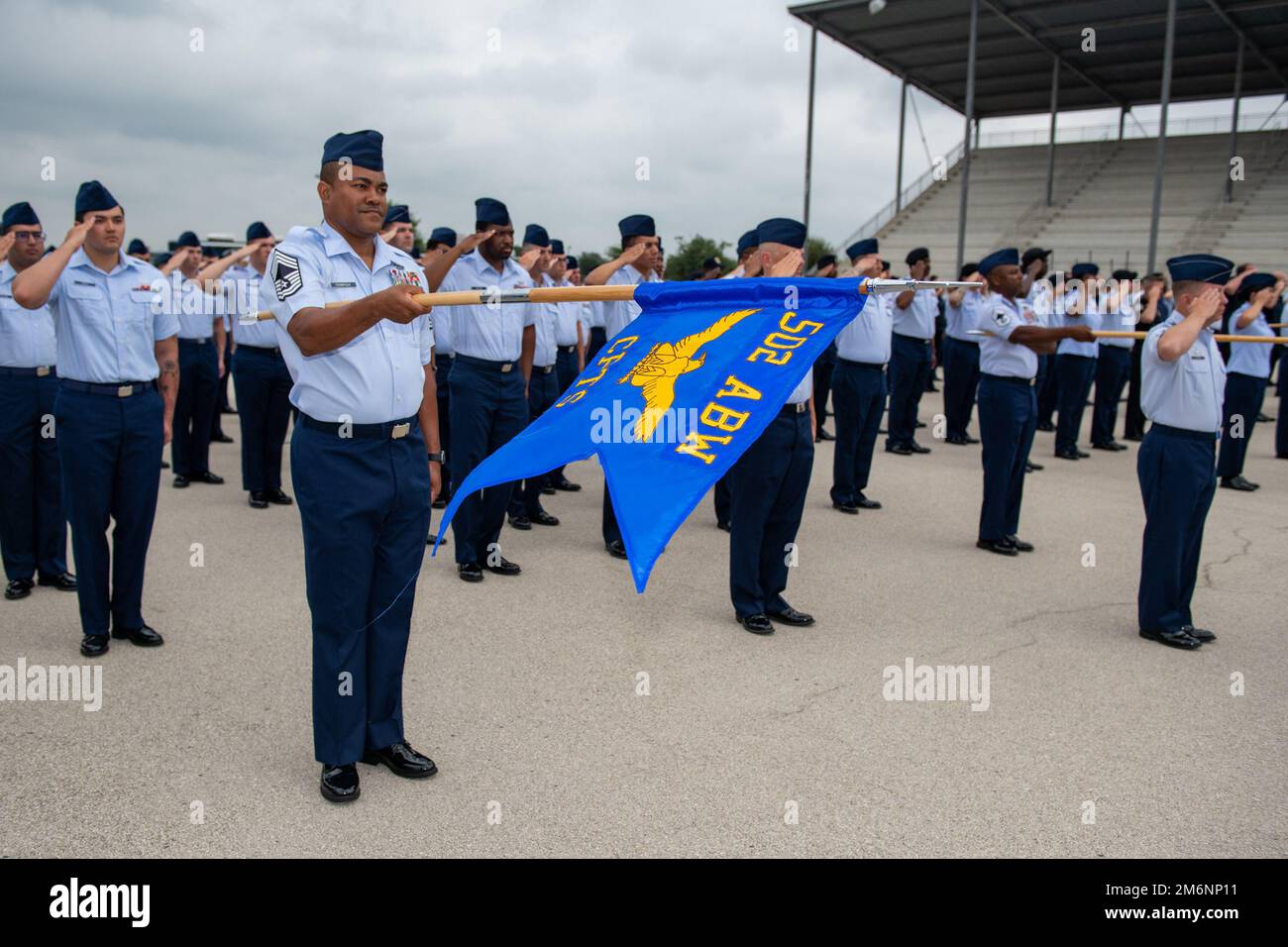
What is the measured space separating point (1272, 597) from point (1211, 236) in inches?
934

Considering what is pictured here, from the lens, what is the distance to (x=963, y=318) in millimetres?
10656

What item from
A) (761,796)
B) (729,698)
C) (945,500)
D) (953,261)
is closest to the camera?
(761,796)

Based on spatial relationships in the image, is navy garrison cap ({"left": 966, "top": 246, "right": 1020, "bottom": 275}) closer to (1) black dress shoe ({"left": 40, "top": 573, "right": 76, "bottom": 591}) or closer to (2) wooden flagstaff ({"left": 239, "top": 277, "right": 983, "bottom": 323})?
(2) wooden flagstaff ({"left": 239, "top": 277, "right": 983, "bottom": 323})

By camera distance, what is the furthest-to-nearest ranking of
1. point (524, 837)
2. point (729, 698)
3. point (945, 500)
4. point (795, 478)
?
point (945, 500) < point (795, 478) < point (729, 698) < point (524, 837)

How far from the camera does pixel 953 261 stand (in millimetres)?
29125

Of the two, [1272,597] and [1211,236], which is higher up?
[1211,236]

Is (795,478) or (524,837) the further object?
(795,478)

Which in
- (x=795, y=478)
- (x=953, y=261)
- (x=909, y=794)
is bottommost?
(x=909, y=794)

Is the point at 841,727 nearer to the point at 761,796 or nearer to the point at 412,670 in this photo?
the point at 761,796

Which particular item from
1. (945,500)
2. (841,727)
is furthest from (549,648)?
(945,500)

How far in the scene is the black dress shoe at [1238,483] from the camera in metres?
9.66

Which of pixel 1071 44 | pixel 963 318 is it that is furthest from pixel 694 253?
pixel 963 318

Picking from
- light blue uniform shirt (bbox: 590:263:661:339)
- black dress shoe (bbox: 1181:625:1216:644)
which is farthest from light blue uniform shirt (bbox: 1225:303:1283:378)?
light blue uniform shirt (bbox: 590:263:661:339)

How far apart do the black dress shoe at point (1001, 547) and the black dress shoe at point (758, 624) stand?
99.1 inches
